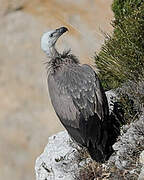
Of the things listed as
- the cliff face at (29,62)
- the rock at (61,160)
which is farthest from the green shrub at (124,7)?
the rock at (61,160)

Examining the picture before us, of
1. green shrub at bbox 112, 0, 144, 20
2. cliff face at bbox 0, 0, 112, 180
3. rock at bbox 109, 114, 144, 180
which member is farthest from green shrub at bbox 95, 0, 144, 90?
cliff face at bbox 0, 0, 112, 180

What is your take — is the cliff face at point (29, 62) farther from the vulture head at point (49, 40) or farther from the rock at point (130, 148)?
the rock at point (130, 148)

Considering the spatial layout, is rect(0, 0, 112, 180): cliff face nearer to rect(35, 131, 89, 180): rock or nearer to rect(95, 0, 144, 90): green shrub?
rect(95, 0, 144, 90): green shrub

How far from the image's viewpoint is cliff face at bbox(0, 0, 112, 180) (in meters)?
9.66

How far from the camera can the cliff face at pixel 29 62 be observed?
966 cm

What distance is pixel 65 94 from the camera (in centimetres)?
580

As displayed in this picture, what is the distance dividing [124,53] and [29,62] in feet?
11.4

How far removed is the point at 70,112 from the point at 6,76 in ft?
14.9

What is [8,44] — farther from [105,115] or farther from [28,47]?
[105,115]

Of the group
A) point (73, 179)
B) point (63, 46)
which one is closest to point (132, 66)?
point (73, 179)

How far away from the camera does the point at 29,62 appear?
33.0ft

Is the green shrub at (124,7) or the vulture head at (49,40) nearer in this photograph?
the vulture head at (49,40)

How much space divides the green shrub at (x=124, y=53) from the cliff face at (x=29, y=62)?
1915mm

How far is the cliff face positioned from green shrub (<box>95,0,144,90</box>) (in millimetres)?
1915
